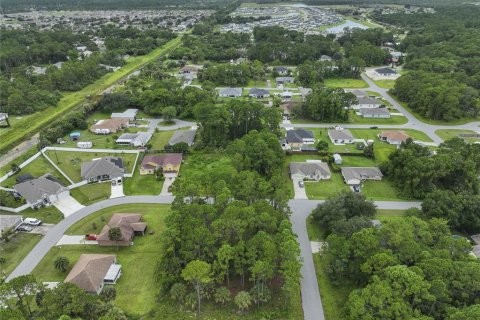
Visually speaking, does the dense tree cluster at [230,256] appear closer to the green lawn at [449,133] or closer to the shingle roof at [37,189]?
the shingle roof at [37,189]

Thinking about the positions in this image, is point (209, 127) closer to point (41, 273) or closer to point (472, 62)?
point (41, 273)

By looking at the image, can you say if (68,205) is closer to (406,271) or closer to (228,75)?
(406,271)

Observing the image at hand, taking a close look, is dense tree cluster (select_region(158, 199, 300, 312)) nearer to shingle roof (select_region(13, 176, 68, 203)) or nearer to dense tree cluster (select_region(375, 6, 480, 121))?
shingle roof (select_region(13, 176, 68, 203))

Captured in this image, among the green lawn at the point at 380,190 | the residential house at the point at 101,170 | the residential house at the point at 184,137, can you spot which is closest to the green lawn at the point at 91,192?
A: the residential house at the point at 101,170

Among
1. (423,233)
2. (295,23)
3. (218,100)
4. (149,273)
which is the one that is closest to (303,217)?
(423,233)

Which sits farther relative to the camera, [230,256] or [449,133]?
[449,133]

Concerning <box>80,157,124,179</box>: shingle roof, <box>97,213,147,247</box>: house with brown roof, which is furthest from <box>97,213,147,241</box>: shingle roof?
<box>80,157,124,179</box>: shingle roof

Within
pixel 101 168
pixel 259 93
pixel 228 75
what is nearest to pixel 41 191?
pixel 101 168
